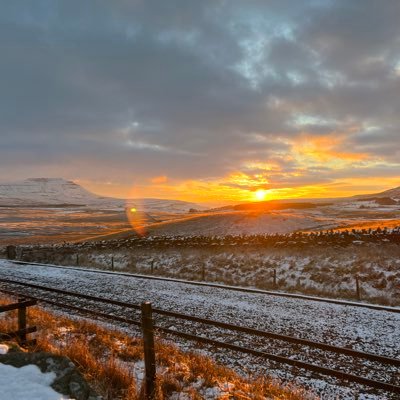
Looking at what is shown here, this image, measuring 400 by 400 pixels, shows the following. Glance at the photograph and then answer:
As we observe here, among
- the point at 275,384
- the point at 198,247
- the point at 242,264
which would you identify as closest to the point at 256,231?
Result: the point at 198,247

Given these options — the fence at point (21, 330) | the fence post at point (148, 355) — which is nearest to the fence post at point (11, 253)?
the fence at point (21, 330)

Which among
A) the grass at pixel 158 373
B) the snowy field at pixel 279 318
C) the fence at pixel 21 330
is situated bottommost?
the snowy field at pixel 279 318

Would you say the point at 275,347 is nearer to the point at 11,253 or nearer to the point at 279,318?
the point at 279,318

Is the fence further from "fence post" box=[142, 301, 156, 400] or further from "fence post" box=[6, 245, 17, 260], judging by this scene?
"fence post" box=[6, 245, 17, 260]

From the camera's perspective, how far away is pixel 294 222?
58156 mm

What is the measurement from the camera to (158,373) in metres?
7.78

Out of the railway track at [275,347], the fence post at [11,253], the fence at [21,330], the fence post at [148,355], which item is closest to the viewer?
the fence post at [148,355]

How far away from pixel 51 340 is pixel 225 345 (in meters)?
5.00

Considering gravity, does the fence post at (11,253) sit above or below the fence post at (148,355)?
below

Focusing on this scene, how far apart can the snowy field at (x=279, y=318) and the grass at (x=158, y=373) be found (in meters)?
1.37

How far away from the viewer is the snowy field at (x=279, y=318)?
965 centimetres

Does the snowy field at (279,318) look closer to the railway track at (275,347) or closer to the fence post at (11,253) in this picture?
A: the railway track at (275,347)

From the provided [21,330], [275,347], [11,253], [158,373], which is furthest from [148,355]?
[11,253]

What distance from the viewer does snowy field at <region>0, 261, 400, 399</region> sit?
9.65 metres
